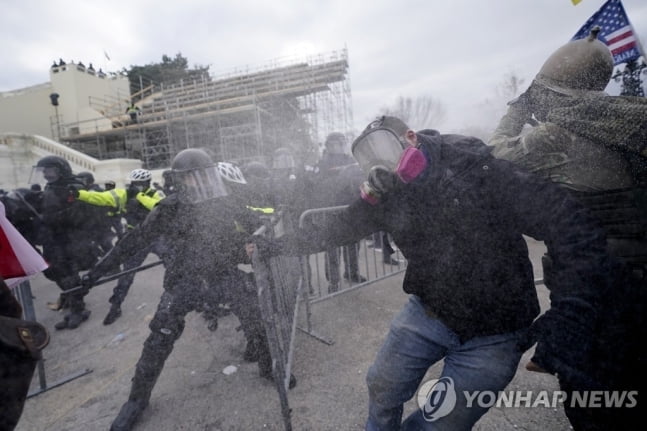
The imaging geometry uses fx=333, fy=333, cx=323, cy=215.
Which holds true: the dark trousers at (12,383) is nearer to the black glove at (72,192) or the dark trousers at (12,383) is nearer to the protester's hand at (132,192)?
the black glove at (72,192)

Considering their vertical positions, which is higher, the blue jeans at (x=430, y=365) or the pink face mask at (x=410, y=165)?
the pink face mask at (x=410, y=165)

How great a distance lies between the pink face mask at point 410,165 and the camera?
4.68 feet

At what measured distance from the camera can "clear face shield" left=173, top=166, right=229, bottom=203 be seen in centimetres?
295

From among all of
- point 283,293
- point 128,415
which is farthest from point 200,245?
point 128,415

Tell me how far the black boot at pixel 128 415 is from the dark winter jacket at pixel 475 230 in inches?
93.9

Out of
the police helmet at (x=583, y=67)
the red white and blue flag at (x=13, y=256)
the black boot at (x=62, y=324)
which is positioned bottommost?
the black boot at (x=62, y=324)

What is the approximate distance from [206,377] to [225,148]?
18040 mm

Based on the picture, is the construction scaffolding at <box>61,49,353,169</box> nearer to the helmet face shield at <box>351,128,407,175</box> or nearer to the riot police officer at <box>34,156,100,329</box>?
the riot police officer at <box>34,156,100,329</box>

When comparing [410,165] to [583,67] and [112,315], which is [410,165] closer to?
[583,67]

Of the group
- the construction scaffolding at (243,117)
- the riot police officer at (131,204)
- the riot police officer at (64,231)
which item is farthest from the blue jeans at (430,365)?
the construction scaffolding at (243,117)

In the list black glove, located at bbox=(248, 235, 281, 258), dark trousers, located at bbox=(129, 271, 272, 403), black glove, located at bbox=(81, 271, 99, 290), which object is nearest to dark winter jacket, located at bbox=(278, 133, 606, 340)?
black glove, located at bbox=(248, 235, 281, 258)

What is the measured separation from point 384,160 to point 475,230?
0.51 meters

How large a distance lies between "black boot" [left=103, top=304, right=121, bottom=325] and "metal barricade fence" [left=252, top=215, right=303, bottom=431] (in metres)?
2.73

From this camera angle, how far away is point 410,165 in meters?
1.43
